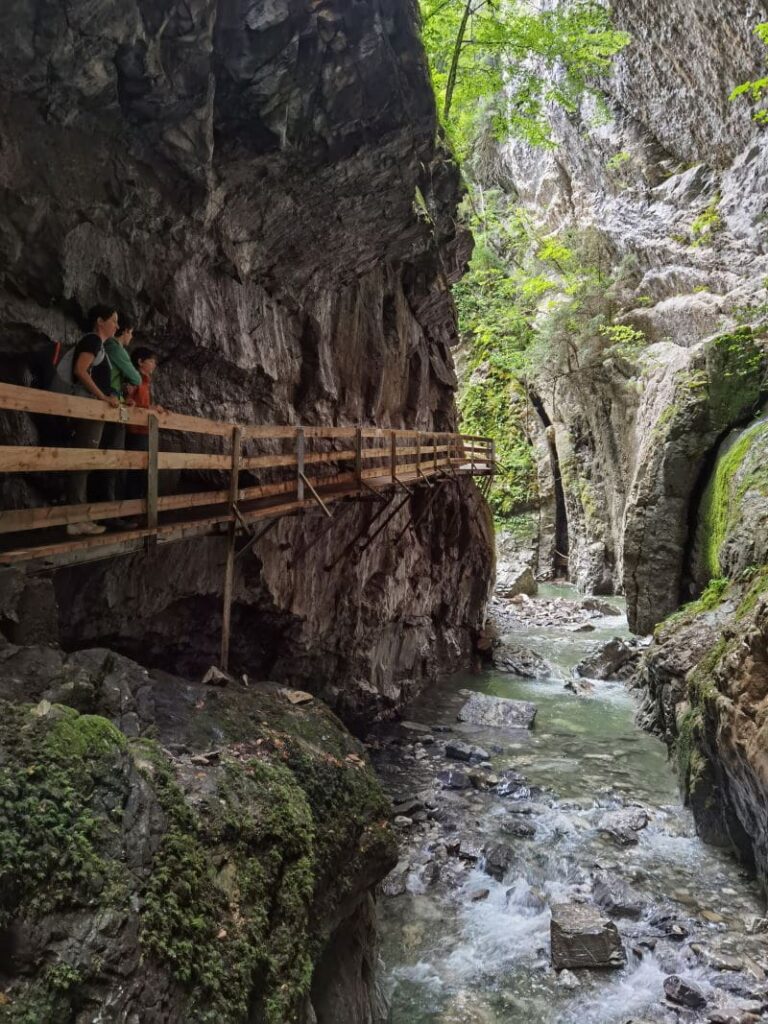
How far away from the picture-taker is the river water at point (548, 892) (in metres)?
6.29

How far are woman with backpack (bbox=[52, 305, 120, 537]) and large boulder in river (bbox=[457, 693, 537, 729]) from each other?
11160mm

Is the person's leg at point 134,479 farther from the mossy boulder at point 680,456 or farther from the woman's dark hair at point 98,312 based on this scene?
the mossy boulder at point 680,456

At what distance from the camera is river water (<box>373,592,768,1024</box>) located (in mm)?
6293

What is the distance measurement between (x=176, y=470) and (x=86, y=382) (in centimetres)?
274

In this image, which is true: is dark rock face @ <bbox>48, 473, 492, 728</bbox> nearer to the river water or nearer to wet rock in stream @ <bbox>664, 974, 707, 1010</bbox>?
the river water

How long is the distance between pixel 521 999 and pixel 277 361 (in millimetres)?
9698

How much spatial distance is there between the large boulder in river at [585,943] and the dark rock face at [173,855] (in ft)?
7.42

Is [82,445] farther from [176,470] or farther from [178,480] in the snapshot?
[178,480]

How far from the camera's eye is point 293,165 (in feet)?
30.5

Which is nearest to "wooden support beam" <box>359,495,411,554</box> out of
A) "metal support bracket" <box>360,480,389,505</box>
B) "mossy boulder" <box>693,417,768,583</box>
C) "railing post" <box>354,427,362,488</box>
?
"metal support bracket" <box>360,480,389,505</box>

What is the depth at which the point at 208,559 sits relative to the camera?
9.35m

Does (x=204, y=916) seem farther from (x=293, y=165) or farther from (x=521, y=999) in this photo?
(x=293, y=165)

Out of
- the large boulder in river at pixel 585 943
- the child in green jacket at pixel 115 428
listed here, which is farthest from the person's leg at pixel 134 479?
the large boulder in river at pixel 585 943

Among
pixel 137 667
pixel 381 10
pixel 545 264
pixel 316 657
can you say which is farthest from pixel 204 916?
pixel 545 264
